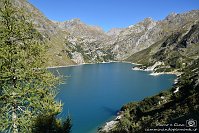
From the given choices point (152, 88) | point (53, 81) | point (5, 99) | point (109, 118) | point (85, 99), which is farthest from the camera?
point (152, 88)

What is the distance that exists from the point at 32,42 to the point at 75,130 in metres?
65.0

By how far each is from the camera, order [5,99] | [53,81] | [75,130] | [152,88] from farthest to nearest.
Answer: [152,88] → [75,130] → [53,81] → [5,99]

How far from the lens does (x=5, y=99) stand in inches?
637

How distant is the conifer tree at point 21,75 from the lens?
1578cm

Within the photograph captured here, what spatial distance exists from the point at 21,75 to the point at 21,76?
0.22 m

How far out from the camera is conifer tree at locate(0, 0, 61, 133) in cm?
1578

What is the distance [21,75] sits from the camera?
15828 mm

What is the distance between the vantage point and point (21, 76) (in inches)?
631

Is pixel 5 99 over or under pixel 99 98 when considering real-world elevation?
over

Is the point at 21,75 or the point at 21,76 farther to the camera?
the point at 21,76

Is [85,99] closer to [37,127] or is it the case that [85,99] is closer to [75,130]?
[75,130]

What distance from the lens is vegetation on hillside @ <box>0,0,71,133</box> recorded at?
1579 centimetres

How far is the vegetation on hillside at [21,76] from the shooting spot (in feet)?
51.8

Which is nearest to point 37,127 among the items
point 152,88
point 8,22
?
point 8,22
